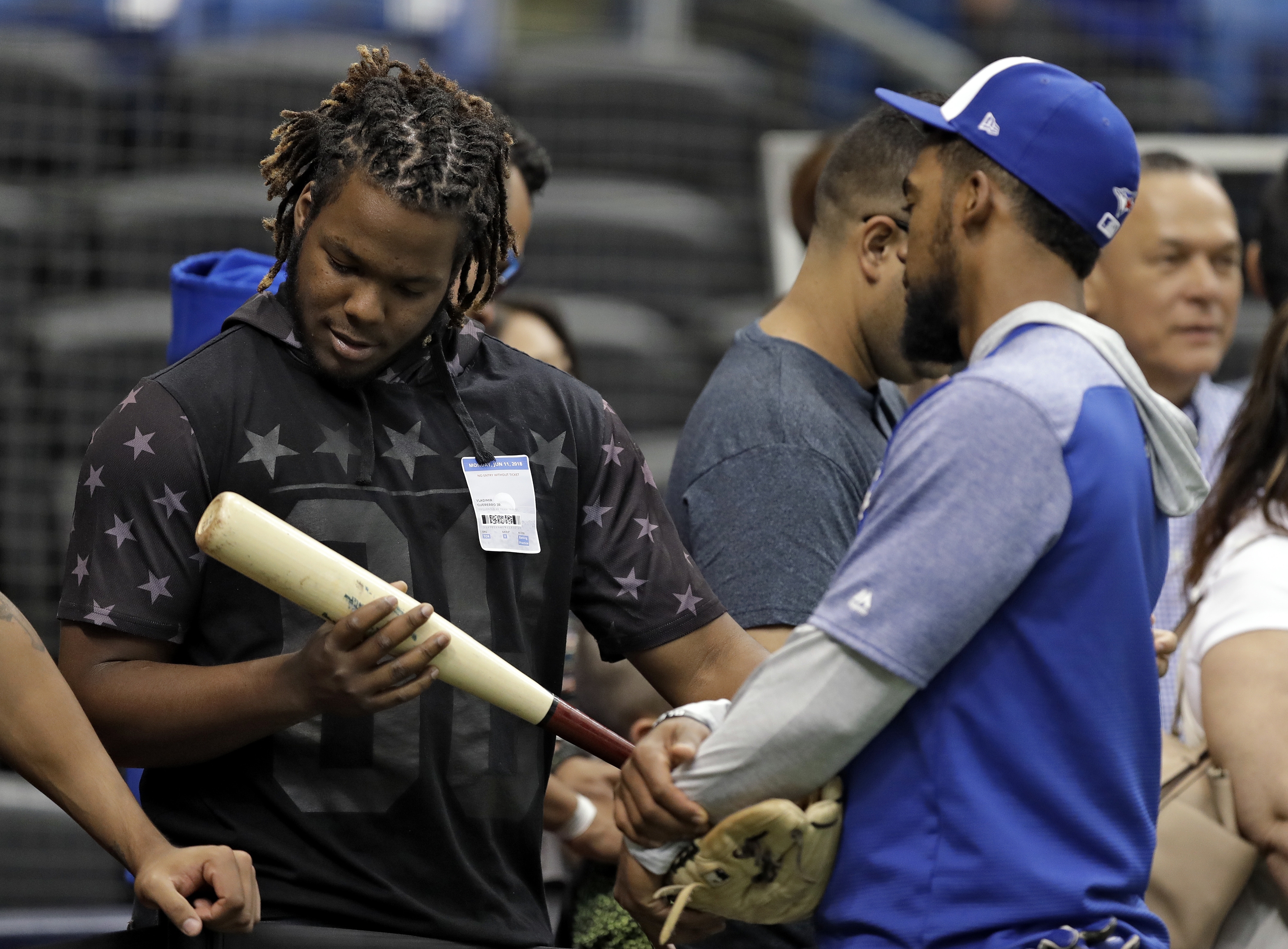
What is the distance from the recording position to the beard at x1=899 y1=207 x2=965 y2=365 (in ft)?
5.67

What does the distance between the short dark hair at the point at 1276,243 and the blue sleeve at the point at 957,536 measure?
206 centimetres

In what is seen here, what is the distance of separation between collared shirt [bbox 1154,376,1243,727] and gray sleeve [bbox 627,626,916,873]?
4.13 ft

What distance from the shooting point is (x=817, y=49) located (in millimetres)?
6402

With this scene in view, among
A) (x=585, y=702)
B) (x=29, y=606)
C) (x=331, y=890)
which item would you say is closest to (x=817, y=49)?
(x=29, y=606)

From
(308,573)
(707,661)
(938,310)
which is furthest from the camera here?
(707,661)

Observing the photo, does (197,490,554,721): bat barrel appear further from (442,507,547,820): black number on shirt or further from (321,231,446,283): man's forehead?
(321,231,446,283): man's forehead

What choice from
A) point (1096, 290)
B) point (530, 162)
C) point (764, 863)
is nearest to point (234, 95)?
point (530, 162)

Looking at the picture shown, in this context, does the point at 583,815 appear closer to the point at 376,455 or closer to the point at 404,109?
the point at 376,455

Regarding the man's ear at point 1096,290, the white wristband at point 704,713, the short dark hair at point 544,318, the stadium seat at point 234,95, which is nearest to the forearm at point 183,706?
the white wristband at point 704,713

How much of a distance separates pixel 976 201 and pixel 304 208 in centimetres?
84

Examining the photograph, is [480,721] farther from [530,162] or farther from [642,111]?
[642,111]

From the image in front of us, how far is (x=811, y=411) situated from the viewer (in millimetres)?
2277

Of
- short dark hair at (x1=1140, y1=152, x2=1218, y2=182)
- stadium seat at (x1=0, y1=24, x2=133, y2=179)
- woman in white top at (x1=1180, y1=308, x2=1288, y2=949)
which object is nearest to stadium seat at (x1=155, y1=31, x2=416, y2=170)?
stadium seat at (x1=0, y1=24, x2=133, y2=179)

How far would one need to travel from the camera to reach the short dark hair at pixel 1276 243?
3.36m
